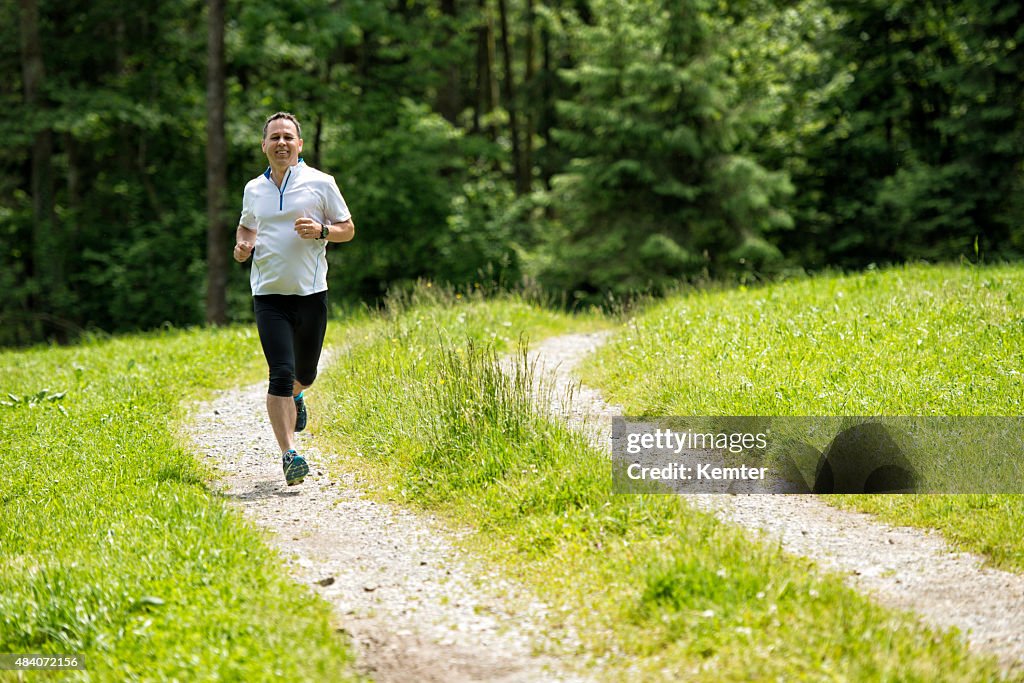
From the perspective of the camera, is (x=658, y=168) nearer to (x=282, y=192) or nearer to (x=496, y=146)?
(x=496, y=146)

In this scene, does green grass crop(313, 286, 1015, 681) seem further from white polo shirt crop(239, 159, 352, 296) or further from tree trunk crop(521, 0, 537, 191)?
tree trunk crop(521, 0, 537, 191)

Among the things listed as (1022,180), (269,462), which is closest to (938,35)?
(1022,180)

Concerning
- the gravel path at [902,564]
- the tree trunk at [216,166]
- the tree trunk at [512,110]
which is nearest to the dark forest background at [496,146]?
the tree trunk at [216,166]

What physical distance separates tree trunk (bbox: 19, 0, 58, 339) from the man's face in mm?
16663

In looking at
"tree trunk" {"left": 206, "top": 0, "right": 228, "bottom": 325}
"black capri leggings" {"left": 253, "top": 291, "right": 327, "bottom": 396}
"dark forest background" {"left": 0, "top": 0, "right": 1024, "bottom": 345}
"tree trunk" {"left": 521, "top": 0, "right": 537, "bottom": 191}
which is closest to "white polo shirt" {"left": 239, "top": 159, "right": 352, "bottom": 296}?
"black capri leggings" {"left": 253, "top": 291, "right": 327, "bottom": 396}

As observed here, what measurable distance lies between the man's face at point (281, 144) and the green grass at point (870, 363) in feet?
10.7

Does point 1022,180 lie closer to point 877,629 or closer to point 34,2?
point 877,629

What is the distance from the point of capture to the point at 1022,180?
17.0 m

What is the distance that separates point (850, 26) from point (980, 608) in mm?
19057

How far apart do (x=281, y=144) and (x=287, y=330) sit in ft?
3.88

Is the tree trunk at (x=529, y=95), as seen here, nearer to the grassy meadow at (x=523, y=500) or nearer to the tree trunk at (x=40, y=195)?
the tree trunk at (x=40, y=195)

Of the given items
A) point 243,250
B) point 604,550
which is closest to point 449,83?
point 243,250

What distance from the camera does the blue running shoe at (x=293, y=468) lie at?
5957 mm

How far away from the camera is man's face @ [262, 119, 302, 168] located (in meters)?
5.93
